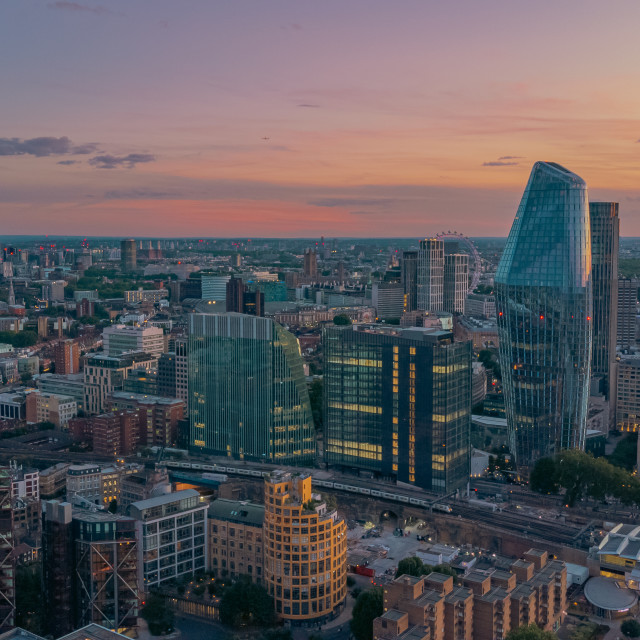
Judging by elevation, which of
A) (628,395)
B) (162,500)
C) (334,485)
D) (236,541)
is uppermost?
(162,500)

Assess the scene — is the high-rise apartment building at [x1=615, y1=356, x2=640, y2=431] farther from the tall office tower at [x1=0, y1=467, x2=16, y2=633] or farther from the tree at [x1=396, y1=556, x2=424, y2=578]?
the tall office tower at [x1=0, y1=467, x2=16, y2=633]

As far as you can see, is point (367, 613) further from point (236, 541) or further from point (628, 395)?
point (628, 395)

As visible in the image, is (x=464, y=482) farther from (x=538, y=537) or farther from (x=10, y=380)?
(x=10, y=380)

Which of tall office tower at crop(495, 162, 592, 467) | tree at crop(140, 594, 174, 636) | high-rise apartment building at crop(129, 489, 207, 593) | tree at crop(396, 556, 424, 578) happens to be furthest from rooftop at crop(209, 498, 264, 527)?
tall office tower at crop(495, 162, 592, 467)

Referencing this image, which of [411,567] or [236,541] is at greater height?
[236,541]

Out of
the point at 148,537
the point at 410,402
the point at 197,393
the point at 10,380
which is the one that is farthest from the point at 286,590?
the point at 10,380

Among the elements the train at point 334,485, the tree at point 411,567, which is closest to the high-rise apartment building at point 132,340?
the train at point 334,485

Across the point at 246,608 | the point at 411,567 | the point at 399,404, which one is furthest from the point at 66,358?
the point at 411,567
